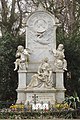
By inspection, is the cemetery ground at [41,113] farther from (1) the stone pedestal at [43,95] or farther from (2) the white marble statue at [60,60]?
(2) the white marble statue at [60,60]

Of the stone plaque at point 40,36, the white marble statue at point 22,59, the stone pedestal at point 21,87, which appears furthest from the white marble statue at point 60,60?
the stone pedestal at point 21,87

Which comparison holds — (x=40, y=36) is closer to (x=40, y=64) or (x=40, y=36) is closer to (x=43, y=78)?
(x=40, y=64)

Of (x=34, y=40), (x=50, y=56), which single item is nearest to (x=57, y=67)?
(x=50, y=56)

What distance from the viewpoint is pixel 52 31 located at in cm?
1936

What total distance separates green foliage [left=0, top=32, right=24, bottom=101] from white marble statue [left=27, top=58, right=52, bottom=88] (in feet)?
11.2

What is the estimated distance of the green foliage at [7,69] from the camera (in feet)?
68.2

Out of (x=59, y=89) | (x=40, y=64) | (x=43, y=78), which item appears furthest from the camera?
(x=40, y=64)

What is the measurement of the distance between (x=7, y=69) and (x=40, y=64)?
3292mm

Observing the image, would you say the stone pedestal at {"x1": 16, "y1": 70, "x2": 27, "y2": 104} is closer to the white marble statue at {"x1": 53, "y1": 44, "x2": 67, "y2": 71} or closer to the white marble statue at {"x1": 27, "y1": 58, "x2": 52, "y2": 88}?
the white marble statue at {"x1": 27, "y1": 58, "x2": 52, "y2": 88}

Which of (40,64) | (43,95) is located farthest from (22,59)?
(43,95)

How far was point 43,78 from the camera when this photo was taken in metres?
17.7

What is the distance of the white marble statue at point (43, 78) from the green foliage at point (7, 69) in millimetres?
3402

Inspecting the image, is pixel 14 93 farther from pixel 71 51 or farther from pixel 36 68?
pixel 71 51

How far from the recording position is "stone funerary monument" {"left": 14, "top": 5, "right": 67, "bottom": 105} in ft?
58.2
